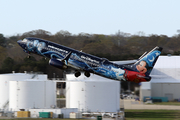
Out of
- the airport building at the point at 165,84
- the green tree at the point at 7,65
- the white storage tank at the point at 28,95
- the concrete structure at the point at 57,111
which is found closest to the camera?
the concrete structure at the point at 57,111

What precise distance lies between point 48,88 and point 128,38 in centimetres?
9798

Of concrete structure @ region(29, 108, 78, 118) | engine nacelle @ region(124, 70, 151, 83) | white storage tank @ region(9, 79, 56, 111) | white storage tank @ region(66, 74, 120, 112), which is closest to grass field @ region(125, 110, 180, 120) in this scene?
white storage tank @ region(66, 74, 120, 112)

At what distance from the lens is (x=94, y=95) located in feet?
295

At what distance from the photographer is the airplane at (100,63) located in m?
61.9

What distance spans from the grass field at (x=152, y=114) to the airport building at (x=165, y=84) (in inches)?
191

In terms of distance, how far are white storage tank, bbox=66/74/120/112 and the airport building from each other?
13756 millimetres

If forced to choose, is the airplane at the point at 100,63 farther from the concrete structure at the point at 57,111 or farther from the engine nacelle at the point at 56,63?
the concrete structure at the point at 57,111

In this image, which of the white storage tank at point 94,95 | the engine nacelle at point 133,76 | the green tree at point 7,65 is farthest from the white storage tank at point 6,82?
the engine nacelle at point 133,76

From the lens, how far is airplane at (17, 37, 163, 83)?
61875 mm

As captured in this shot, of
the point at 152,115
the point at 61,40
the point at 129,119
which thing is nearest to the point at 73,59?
the point at 129,119

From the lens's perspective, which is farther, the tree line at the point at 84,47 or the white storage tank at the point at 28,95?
the tree line at the point at 84,47

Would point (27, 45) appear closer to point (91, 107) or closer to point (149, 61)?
point (149, 61)

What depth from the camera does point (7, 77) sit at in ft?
330

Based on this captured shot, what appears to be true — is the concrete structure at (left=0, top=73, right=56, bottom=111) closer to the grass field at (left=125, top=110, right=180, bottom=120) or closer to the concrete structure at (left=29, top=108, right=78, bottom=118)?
the concrete structure at (left=29, top=108, right=78, bottom=118)
